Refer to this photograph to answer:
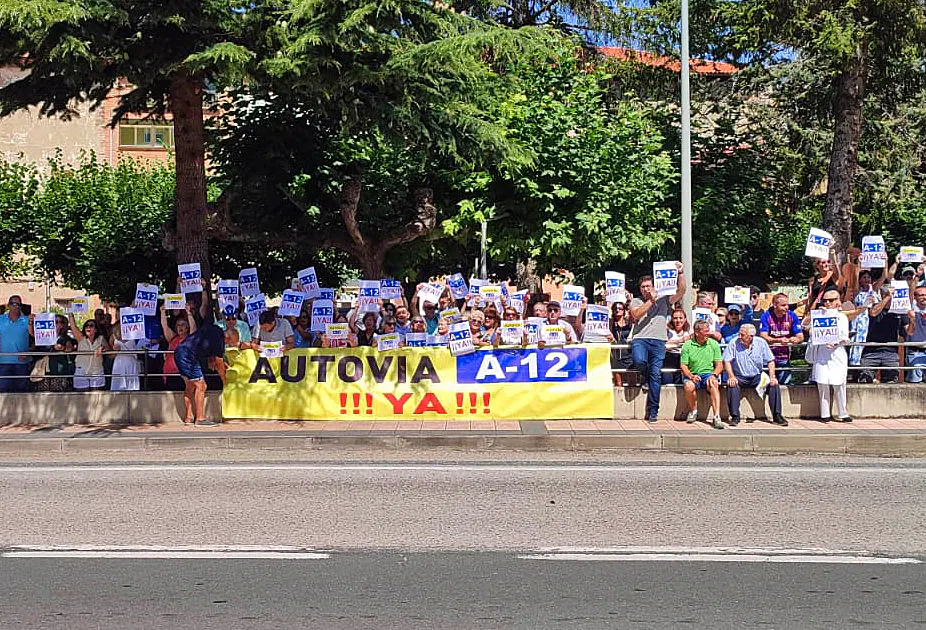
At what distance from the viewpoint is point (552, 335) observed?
45.5 ft

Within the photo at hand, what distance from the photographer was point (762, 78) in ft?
88.3

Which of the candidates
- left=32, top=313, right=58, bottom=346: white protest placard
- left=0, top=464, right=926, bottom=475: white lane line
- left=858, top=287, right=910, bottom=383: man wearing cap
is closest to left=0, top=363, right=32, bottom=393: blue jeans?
left=32, top=313, right=58, bottom=346: white protest placard

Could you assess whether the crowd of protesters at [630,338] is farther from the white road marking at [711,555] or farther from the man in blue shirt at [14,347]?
the white road marking at [711,555]

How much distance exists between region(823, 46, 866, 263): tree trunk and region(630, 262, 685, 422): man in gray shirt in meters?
9.39

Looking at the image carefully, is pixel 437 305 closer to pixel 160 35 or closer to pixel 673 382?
pixel 673 382

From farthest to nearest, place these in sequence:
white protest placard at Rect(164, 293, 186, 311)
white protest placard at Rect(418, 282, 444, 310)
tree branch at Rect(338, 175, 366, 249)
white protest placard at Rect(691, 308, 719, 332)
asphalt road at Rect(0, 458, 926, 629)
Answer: tree branch at Rect(338, 175, 366, 249)
white protest placard at Rect(418, 282, 444, 310)
white protest placard at Rect(164, 293, 186, 311)
white protest placard at Rect(691, 308, 719, 332)
asphalt road at Rect(0, 458, 926, 629)

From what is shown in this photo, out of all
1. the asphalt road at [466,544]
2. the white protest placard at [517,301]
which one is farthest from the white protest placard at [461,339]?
the asphalt road at [466,544]

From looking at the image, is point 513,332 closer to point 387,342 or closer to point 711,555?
point 387,342

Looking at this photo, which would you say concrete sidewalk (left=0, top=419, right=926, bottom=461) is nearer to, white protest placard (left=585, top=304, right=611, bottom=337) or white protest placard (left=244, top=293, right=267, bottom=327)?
white protest placard (left=585, top=304, right=611, bottom=337)

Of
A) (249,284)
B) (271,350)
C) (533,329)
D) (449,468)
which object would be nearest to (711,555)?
(449,468)

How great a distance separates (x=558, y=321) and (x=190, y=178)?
20.0 ft

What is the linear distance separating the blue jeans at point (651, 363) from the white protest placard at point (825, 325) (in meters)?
1.86

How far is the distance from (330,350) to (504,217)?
26.3 ft

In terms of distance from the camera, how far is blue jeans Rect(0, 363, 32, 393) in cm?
1455
